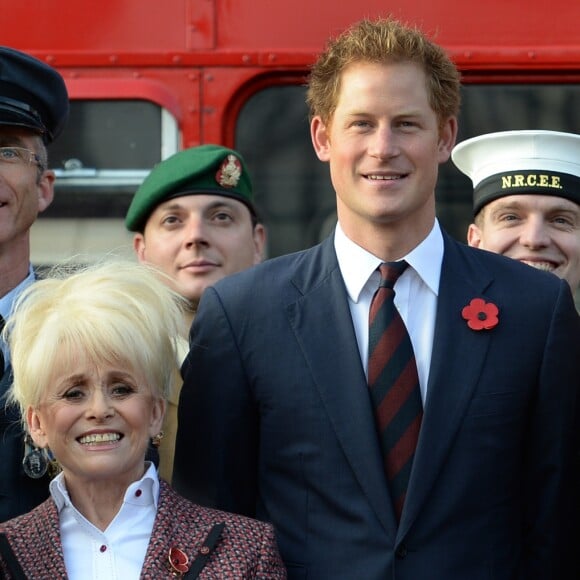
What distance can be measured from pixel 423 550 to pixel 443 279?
1.97 feet

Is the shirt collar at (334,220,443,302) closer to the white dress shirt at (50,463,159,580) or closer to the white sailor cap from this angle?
the white dress shirt at (50,463,159,580)

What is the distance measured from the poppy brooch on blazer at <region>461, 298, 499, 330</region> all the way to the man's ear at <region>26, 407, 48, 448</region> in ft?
3.07

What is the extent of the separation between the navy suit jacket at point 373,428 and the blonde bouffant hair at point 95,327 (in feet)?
0.46

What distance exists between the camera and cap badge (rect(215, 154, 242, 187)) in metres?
3.92

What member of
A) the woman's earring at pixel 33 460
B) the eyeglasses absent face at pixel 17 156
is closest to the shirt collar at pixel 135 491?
the woman's earring at pixel 33 460

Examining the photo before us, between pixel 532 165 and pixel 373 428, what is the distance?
1.30 m

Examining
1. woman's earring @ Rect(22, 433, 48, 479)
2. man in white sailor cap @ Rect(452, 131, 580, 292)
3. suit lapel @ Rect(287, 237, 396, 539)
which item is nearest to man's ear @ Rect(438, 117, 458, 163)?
suit lapel @ Rect(287, 237, 396, 539)

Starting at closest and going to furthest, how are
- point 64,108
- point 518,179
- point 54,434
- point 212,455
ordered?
point 54,434
point 212,455
point 64,108
point 518,179

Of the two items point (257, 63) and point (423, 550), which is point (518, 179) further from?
point (423, 550)

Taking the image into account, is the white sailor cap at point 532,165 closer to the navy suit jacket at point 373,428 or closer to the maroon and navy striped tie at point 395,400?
the navy suit jacket at point 373,428

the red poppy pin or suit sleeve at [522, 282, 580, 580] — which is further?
suit sleeve at [522, 282, 580, 580]

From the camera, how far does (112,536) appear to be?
266 cm

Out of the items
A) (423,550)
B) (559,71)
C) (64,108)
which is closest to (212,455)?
(423,550)

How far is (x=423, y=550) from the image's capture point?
2.70 meters
